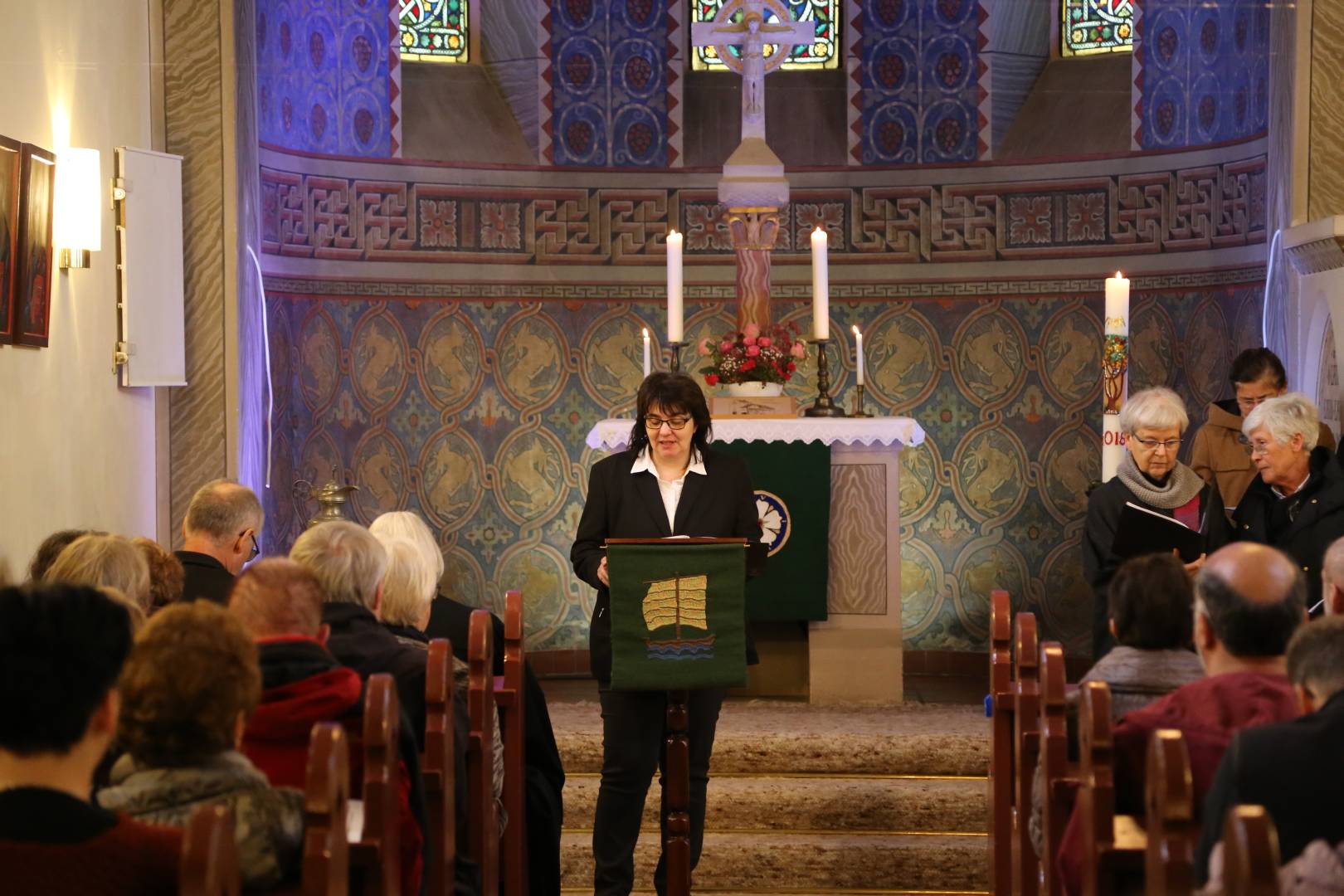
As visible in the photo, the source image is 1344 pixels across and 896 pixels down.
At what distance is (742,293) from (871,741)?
88.2 inches

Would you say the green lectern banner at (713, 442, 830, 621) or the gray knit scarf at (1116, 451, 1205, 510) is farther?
the green lectern banner at (713, 442, 830, 621)

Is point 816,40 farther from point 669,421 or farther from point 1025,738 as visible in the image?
point 1025,738

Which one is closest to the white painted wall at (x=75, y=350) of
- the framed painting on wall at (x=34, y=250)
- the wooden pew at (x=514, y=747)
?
the framed painting on wall at (x=34, y=250)

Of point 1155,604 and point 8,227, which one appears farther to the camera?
point 8,227

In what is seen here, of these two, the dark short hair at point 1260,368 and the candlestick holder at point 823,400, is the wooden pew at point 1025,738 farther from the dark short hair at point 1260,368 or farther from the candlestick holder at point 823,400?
the candlestick holder at point 823,400

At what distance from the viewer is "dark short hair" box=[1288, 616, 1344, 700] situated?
7.89 feet

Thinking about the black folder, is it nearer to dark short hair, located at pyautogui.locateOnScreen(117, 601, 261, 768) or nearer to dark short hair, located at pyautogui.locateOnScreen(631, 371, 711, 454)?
dark short hair, located at pyautogui.locateOnScreen(631, 371, 711, 454)

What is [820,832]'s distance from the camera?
5695 mm

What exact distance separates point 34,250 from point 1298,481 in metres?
3.91

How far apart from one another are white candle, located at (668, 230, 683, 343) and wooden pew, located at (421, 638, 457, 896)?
3514 mm

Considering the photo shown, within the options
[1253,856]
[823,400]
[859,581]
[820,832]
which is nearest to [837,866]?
[820,832]

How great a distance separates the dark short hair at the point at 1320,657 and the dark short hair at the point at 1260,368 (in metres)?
3.48

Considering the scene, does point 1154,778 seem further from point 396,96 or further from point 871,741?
point 396,96

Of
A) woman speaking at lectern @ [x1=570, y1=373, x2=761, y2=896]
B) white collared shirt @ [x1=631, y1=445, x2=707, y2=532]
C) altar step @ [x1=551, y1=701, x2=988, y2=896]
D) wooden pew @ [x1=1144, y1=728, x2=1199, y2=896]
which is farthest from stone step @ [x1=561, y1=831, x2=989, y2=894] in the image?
wooden pew @ [x1=1144, y1=728, x2=1199, y2=896]
